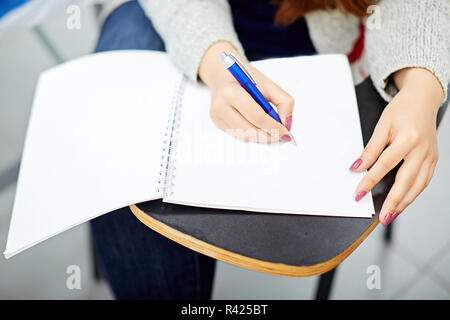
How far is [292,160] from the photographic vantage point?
16.4 inches

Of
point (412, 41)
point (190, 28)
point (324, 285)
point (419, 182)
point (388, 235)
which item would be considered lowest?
point (388, 235)

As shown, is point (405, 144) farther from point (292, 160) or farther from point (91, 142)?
point (91, 142)

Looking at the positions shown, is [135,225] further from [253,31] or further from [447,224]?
[447,224]

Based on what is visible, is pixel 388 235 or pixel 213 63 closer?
pixel 213 63

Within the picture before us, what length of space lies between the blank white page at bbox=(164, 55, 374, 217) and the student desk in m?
0.01

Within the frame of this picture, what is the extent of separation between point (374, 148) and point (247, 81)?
6.4 inches

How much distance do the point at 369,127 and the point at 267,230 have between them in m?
0.19

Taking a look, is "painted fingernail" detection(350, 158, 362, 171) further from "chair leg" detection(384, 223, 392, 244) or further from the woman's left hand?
"chair leg" detection(384, 223, 392, 244)

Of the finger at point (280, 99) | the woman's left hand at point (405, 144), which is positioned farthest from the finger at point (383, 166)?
the finger at point (280, 99)

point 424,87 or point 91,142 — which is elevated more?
point 91,142

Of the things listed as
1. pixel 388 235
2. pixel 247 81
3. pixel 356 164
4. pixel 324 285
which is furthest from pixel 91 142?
pixel 388 235

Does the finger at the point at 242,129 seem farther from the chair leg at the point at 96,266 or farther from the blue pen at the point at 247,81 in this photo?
the chair leg at the point at 96,266

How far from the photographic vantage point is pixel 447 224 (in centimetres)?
96

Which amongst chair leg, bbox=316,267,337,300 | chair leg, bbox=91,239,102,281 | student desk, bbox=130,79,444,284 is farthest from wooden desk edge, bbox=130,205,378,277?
chair leg, bbox=91,239,102,281
